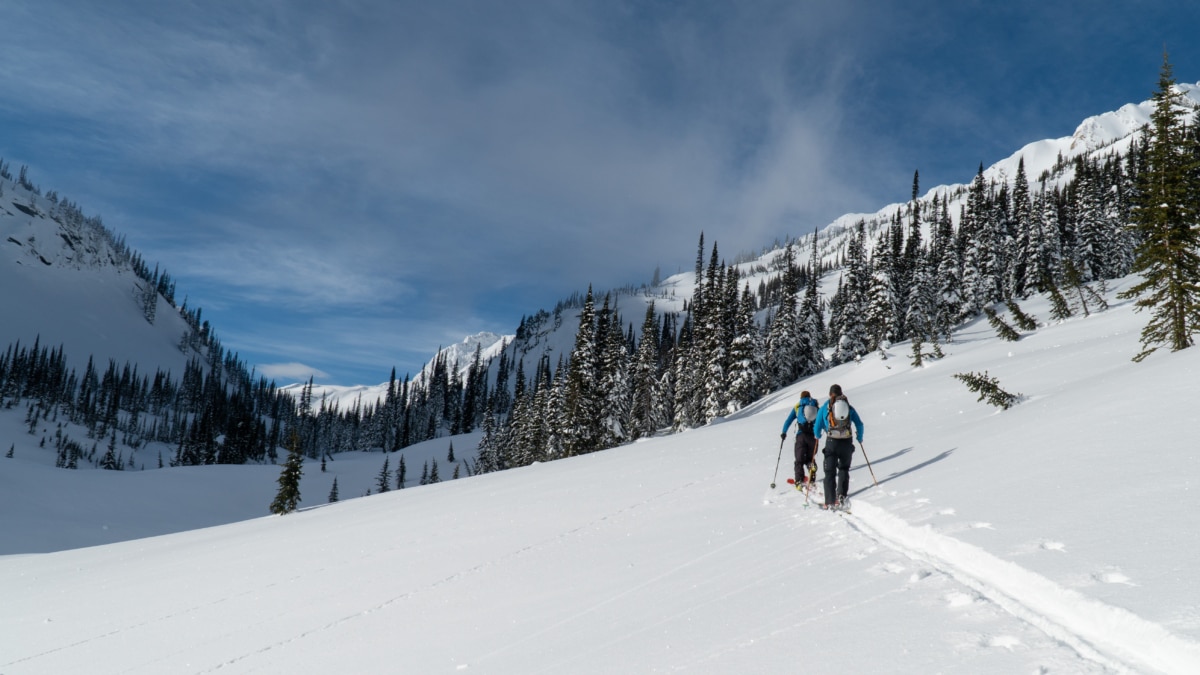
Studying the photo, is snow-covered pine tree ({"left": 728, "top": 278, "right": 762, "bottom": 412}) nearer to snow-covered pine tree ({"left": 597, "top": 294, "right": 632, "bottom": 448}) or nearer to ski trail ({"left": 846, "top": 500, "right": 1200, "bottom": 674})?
snow-covered pine tree ({"left": 597, "top": 294, "right": 632, "bottom": 448})

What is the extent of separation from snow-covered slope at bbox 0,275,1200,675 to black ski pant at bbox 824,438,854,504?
49cm

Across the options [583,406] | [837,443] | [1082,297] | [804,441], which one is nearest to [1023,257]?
[1082,297]

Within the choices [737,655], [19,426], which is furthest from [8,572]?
[19,426]

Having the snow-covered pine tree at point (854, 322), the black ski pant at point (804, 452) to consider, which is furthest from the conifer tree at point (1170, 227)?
the snow-covered pine tree at point (854, 322)

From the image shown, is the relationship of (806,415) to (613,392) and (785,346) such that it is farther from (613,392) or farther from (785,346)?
(785,346)

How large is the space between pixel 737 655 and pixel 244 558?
13964 mm

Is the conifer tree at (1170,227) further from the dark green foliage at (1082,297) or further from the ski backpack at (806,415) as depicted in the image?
the dark green foliage at (1082,297)

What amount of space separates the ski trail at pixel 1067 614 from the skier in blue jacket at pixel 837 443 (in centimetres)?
339

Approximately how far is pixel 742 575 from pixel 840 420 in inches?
206

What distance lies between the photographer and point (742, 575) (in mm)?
6609

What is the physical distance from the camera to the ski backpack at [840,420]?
10523mm

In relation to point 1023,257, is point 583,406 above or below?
below

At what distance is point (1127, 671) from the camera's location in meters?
3.42

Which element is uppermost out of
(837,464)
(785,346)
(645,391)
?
(785,346)
